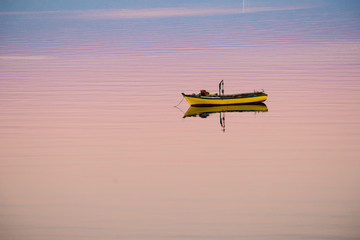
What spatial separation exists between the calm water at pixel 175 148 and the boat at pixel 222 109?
617mm

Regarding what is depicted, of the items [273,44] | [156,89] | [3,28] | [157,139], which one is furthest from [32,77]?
[3,28]

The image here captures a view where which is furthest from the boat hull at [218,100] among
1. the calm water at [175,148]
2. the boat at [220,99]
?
the calm water at [175,148]

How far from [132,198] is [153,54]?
39.6 metres

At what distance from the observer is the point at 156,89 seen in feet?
132

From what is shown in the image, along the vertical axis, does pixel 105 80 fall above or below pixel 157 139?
above

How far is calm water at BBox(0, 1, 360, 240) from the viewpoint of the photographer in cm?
1812

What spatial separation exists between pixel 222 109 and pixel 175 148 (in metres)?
9.02

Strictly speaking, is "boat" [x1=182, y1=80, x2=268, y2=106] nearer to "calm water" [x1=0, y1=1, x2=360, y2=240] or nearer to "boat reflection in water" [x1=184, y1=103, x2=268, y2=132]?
"boat reflection in water" [x1=184, y1=103, x2=268, y2=132]

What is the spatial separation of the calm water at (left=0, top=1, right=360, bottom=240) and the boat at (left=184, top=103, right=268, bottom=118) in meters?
0.62

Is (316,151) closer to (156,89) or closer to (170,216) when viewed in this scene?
(170,216)

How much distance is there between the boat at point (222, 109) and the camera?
1318 inches

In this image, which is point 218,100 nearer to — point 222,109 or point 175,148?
point 222,109

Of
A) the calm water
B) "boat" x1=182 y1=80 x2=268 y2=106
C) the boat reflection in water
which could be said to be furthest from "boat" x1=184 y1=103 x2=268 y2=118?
the calm water

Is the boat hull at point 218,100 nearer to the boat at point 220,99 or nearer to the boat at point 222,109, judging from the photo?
the boat at point 220,99
